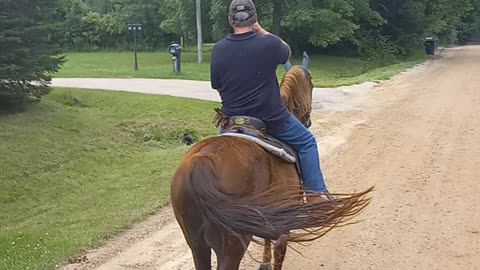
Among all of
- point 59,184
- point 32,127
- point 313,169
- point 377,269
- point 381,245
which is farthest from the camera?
point 32,127

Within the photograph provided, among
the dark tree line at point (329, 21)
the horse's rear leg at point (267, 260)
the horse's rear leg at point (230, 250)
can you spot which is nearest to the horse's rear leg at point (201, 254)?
the horse's rear leg at point (230, 250)

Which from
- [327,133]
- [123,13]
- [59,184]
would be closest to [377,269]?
[59,184]

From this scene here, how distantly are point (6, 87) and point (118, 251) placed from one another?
8.07 meters

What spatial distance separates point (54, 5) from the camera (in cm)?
→ 1376

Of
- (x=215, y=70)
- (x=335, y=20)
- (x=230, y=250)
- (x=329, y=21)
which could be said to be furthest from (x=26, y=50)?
(x=335, y=20)

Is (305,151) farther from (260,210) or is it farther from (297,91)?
(260,210)

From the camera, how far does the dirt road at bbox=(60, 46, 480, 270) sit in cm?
617

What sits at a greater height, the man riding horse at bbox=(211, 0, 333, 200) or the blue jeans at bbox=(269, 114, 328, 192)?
the man riding horse at bbox=(211, 0, 333, 200)

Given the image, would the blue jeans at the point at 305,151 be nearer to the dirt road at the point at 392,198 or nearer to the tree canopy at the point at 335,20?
the dirt road at the point at 392,198

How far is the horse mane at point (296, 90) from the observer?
5418mm

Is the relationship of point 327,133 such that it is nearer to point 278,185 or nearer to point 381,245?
point 381,245

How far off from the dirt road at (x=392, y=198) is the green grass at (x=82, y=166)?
20.4 inches

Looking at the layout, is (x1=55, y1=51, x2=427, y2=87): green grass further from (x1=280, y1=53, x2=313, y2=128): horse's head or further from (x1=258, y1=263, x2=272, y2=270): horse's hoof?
(x1=258, y1=263, x2=272, y2=270): horse's hoof

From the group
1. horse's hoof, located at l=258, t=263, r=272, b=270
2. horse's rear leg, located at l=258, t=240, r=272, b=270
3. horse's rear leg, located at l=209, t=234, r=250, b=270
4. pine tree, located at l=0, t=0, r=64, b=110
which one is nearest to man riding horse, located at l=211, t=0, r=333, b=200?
horse's rear leg, located at l=209, t=234, r=250, b=270
